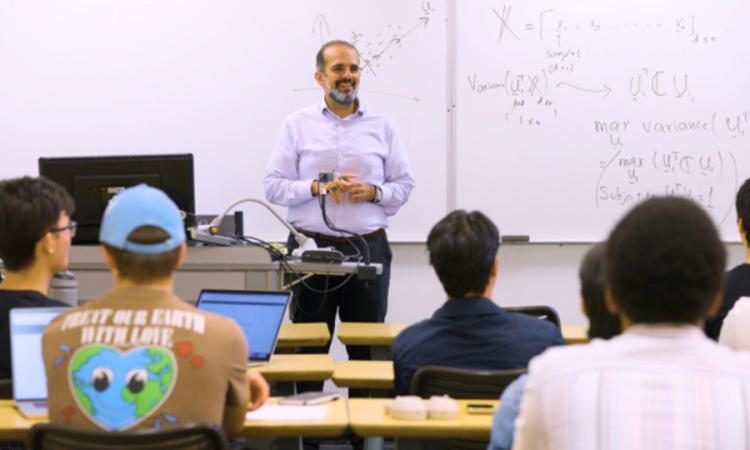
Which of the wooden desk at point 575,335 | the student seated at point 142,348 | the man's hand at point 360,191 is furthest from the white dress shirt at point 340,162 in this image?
the student seated at point 142,348

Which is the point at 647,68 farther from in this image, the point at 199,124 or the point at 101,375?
the point at 101,375

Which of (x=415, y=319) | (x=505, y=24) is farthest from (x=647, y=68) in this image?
(x=415, y=319)

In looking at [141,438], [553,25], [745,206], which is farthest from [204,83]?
[141,438]

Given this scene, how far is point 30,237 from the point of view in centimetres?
284

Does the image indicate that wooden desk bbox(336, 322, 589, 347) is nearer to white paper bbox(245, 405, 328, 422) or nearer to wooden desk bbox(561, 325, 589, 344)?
wooden desk bbox(561, 325, 589, 344)

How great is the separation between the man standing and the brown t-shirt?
8.23ft

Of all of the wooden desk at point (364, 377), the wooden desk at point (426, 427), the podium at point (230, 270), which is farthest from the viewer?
the podium at point (230, 270)

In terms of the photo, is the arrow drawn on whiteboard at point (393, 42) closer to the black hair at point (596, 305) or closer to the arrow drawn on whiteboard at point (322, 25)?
the arrow drawn on whiteboard at point (322, 25)

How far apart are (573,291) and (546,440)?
13.3ft

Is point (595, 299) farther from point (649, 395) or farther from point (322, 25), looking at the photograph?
point (322, 25)

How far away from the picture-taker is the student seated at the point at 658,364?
150 centimetres

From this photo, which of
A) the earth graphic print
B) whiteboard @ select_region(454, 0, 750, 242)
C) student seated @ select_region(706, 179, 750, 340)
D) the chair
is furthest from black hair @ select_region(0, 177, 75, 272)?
whiteboard @ select_region(454, 0, 750, 242)

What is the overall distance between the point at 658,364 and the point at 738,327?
1591mm

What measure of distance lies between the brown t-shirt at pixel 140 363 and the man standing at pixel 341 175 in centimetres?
251
